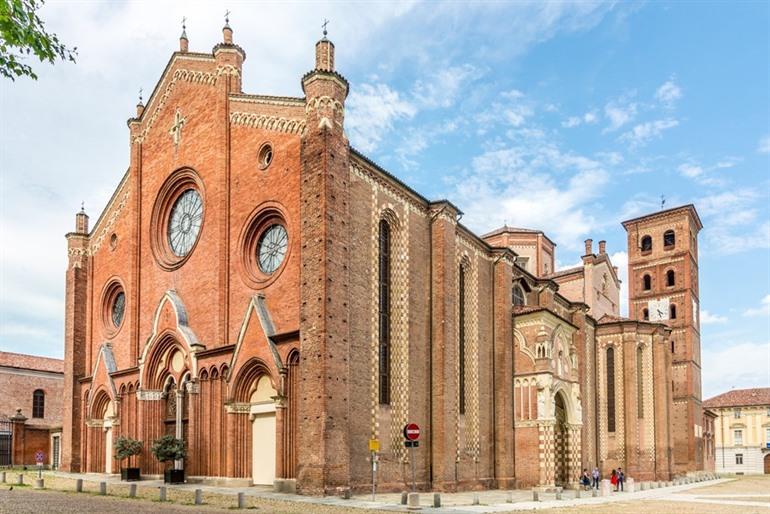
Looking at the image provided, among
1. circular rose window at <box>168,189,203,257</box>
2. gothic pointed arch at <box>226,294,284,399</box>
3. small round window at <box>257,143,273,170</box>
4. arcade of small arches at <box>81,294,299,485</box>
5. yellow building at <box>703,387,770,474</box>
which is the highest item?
small round window at <box>257,143,273,170</box>

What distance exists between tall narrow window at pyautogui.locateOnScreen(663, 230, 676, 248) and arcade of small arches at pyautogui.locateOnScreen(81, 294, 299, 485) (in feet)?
159

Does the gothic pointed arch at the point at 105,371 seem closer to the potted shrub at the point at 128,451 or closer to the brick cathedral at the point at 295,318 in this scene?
the brick cathedral at the point at 295,318

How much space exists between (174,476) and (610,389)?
30.5m

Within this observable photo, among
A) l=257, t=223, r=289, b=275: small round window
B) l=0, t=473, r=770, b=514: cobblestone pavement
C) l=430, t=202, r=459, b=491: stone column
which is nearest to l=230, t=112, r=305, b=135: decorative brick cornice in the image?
l=257, t=223, r=289, b=275: small round window

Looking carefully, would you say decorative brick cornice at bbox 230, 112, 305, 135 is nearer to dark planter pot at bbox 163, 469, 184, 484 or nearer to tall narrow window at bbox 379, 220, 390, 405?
tall narrow window at bbox 379, 220, 390, 405

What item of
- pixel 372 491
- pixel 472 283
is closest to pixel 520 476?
pixel 472 283

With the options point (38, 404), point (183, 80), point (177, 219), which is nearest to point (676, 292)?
point (177, 219)

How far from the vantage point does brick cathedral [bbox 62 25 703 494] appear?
79.9ft

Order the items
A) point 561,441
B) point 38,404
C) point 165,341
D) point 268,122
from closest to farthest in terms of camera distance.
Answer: point 268,122 < point 165,341 < point 561,441 < point 38,404

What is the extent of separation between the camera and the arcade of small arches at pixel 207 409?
2477 centimetres

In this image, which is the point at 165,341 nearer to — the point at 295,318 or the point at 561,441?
the point at 295,318

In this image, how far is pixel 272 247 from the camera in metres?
28.1

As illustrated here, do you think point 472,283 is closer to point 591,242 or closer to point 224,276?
point 224,276

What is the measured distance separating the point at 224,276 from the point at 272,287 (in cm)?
319
